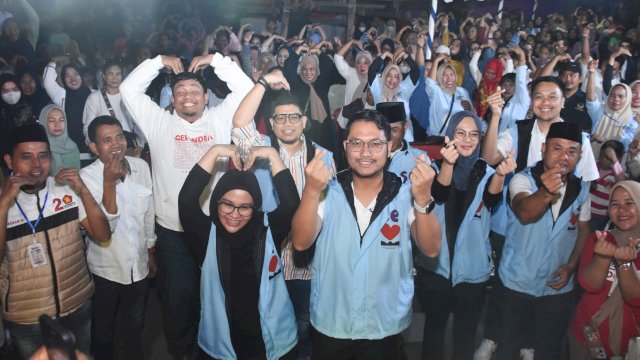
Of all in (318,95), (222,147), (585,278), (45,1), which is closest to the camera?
(222,147)

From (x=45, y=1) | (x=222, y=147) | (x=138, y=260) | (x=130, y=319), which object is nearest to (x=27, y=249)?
(x=138, y=260)

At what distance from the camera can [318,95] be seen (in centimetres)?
727

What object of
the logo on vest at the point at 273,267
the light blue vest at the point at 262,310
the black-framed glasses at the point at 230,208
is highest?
the black-framed glasses at the point at 230,208

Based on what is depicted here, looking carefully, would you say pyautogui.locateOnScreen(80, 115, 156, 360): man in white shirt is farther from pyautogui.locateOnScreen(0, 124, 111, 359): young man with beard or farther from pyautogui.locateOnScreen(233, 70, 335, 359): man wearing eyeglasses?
pyautogui.locateOnScreen(233, 70, 335, 359): man wearing eyeglasses

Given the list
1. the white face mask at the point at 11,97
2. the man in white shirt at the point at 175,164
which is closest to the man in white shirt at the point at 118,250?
the man in white shirt at the point at 175,164

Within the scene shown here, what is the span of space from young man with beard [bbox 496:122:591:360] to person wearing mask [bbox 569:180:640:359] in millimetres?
245

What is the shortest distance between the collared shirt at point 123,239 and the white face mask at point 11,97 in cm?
308

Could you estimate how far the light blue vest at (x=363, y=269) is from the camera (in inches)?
115

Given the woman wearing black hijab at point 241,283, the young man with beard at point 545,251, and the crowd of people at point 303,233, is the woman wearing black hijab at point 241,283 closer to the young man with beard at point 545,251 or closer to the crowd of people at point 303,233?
the crowd of people at point 303,233

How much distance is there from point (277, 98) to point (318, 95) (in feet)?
10.4

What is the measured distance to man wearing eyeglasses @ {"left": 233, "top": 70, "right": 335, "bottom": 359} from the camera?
12.7 feet

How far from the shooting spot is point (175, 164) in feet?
13.2

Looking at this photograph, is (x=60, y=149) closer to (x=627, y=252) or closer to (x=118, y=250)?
(x=118, y=250)

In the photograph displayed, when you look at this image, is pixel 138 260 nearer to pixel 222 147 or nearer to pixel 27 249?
pixel 27 249
